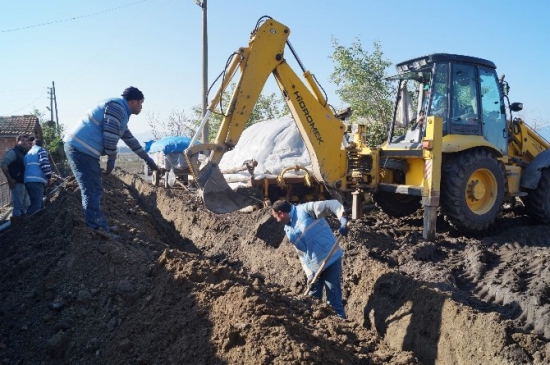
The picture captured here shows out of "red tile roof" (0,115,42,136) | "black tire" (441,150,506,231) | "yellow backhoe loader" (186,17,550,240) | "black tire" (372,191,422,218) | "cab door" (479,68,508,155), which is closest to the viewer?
"yellow backhoe loader" (186,17,550,240)

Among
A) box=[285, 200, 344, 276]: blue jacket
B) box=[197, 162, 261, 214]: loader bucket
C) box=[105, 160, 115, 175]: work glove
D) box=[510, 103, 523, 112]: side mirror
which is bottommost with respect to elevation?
box=[285, 200, 344, 276]: blue jacket

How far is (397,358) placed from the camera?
3703mm

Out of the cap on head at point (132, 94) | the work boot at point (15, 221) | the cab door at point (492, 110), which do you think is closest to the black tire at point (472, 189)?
the cab door at point (492, 110)

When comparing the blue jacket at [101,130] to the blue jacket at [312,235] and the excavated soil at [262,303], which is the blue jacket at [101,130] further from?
the blue jacket at [312,235]

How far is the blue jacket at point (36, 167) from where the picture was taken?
9.02 meters

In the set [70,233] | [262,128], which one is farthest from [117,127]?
[262,128]

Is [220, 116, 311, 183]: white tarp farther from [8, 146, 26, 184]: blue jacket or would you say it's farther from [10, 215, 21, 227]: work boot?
[10, 215, 21, 227]: work boot

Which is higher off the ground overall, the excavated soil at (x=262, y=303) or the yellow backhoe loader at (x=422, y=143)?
the yellow backhoe loader at (x=422, y=143)

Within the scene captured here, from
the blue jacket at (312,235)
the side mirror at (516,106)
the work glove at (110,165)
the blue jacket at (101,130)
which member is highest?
the side mirror at (516,106)

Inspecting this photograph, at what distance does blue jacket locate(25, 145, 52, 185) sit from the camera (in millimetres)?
9023

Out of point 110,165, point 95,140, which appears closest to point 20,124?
point 110,165

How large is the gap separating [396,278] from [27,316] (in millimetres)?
3703

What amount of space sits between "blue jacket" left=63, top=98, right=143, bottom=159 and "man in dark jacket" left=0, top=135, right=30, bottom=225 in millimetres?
4458

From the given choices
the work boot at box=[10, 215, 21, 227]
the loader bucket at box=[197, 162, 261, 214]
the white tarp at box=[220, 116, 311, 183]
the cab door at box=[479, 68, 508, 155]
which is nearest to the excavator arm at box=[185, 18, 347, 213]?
the loader bucket at box=[197, 162, 261, 214]
